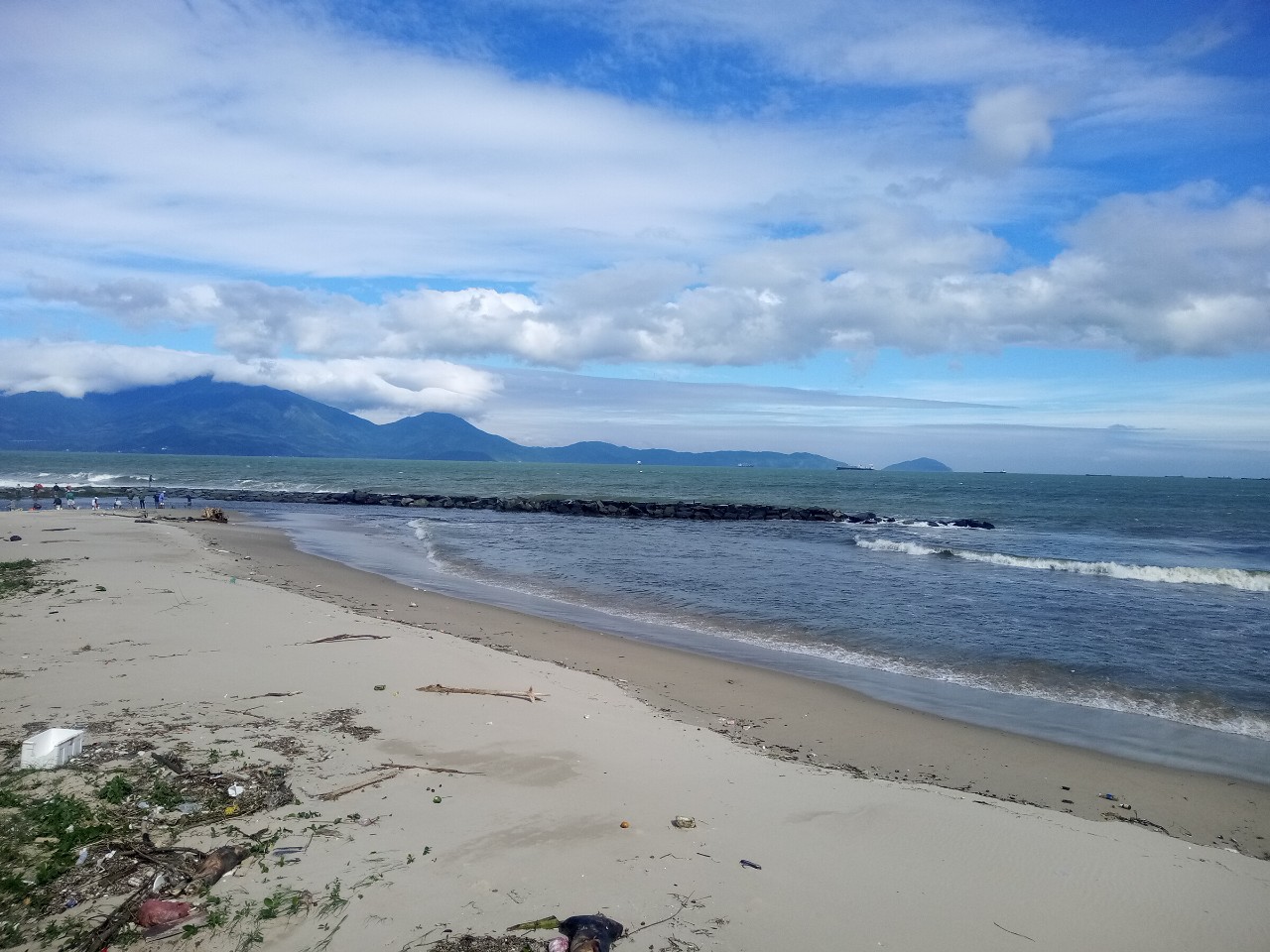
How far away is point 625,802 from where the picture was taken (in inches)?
227

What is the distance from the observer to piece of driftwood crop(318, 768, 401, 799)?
539 centimetres

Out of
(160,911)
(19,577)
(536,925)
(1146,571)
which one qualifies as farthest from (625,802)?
(1146,571)

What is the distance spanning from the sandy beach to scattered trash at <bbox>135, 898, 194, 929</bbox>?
0.53 ft

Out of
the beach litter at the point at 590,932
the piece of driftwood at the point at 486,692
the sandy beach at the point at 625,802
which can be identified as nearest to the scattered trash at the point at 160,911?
the sandy beach at the point at 625,802

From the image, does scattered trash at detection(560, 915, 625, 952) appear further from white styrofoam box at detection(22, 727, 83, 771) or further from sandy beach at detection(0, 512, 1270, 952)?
white styrofoam box at detection(22, 727, 83, 771)

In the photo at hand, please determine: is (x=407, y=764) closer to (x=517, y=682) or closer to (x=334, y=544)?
(x=517, y=682)

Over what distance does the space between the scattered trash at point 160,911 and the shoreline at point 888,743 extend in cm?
521

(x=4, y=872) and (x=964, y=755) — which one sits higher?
(x=4, y=872)

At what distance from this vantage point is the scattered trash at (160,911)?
3.81 metres

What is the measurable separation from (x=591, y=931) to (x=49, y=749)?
4405 mm

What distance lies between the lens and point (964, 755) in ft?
25.8

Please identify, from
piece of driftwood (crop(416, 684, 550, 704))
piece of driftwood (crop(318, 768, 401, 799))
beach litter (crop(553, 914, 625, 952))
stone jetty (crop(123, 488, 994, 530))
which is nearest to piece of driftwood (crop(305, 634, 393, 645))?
piece of driftwood (crop(416, 684, 550, 704))

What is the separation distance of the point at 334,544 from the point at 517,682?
1999 cm

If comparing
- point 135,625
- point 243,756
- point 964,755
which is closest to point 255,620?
point 135,625
